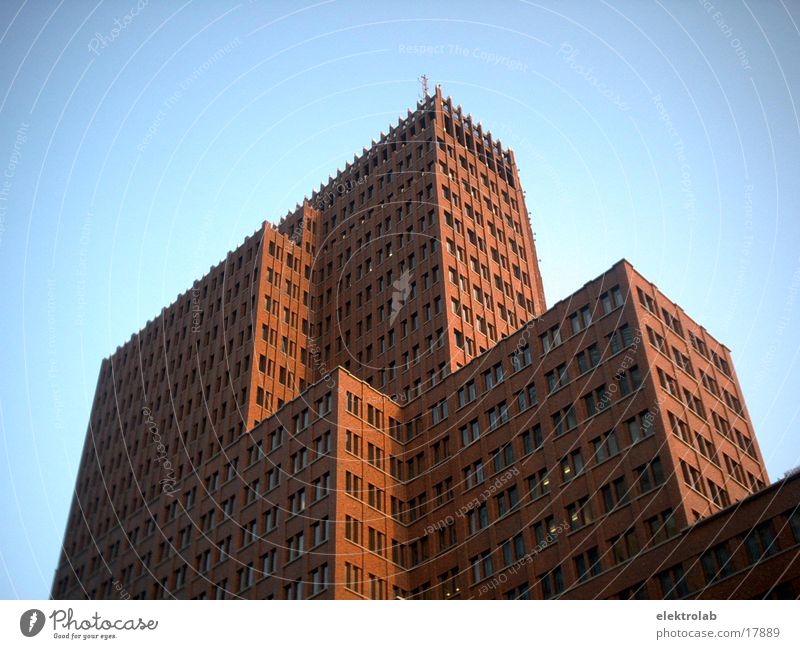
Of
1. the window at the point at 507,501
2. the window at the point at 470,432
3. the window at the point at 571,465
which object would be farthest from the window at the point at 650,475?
the window at the point at 470,432

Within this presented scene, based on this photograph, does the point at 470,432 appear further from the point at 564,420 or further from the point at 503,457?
the point at 564,420

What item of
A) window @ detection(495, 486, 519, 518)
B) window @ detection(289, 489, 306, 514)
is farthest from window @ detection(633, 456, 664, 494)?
window @ detection(289, 489, 306, 514)

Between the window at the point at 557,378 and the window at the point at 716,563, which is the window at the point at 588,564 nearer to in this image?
the window at the point at 716,563

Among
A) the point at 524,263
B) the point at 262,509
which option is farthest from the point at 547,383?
the point at 524,263

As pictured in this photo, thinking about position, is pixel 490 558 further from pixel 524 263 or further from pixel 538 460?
pixel 524 263

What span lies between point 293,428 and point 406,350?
78.7 feet

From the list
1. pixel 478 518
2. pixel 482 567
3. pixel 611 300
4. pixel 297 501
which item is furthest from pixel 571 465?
pixel 297 501
